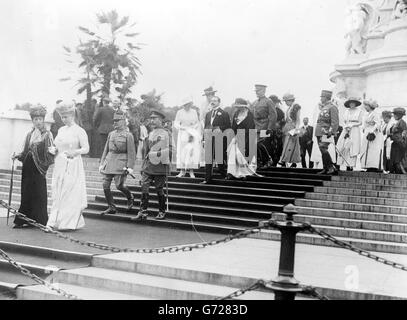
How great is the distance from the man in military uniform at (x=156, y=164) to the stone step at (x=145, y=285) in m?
3.64

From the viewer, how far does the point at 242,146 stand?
13078mm

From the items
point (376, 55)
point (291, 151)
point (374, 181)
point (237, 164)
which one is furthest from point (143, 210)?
point (376, 55)

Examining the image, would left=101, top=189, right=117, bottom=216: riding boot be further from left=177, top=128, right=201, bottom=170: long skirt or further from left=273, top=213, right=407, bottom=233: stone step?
left=273, top=213, right=407, bottom=233: stone step

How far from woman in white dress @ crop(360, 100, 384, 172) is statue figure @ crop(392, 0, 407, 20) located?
227 inches

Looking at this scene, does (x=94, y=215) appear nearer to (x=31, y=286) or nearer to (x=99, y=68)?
(x=31, y=286)

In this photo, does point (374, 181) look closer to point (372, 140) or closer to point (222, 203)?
point (372, 140)

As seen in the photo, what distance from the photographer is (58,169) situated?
9.99 meters

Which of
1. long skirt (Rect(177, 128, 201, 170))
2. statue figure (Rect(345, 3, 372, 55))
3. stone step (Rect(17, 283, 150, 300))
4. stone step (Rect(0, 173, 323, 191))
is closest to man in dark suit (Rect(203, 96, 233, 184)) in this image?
stone step (Rect(0, 173, 323, 191))

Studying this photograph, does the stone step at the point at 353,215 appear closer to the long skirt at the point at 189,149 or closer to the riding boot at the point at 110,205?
the long skirt at the point at 189,149

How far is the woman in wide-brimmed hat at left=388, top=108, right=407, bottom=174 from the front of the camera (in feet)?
42.2

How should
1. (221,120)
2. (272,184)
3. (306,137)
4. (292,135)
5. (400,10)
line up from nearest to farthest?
(272,184) → (221,120) → (292,135) → (306,137) → (400,10)

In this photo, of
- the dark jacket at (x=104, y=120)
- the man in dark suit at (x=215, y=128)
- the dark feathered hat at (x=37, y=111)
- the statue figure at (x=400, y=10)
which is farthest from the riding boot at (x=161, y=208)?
the statue figure at (x=400, y=10)

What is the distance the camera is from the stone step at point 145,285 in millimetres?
6380

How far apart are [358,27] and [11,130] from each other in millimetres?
Answer: 13188
